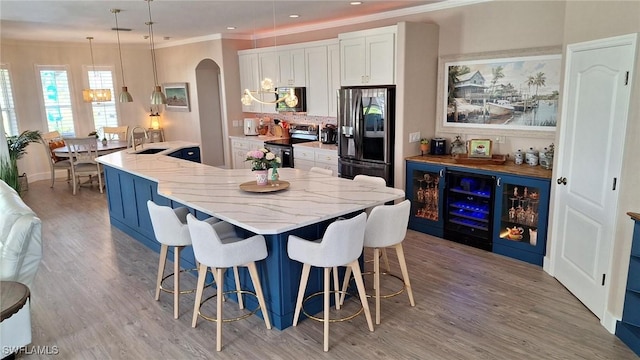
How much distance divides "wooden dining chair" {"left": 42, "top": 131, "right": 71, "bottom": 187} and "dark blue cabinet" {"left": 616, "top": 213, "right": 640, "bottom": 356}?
27.5 ft

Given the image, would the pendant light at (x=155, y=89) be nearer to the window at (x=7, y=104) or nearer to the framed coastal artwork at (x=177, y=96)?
the framed coastal artwork at (x=177, y=96)

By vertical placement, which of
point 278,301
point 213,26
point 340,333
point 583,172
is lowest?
point 340,333

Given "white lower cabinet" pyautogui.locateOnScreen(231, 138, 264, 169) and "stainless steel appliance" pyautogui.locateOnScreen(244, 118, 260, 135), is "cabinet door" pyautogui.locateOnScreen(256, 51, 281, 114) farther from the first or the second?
"white lower cabinet" pyautogui.locateOnScreen(231, 138, 264, 169)

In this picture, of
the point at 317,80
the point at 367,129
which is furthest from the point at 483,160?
the point at 317,80

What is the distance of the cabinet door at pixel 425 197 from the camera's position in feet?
16.7

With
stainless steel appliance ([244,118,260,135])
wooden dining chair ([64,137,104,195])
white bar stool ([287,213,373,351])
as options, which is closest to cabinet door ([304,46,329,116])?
stainless steel appliance ([244,118,260,135])

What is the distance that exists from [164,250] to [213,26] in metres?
4.30

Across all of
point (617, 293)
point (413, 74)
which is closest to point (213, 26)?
point (413, 74)

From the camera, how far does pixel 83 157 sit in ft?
25.5

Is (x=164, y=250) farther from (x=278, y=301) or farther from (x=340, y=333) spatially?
(x=340, y=333)

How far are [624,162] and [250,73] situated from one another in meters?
6.07

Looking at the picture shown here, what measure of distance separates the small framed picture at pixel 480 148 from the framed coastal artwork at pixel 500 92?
20 centimetres

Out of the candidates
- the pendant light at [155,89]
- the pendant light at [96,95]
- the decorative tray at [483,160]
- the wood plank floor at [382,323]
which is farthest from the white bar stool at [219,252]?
the pendant light at [96,95]

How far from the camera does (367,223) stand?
3201 millimetres
